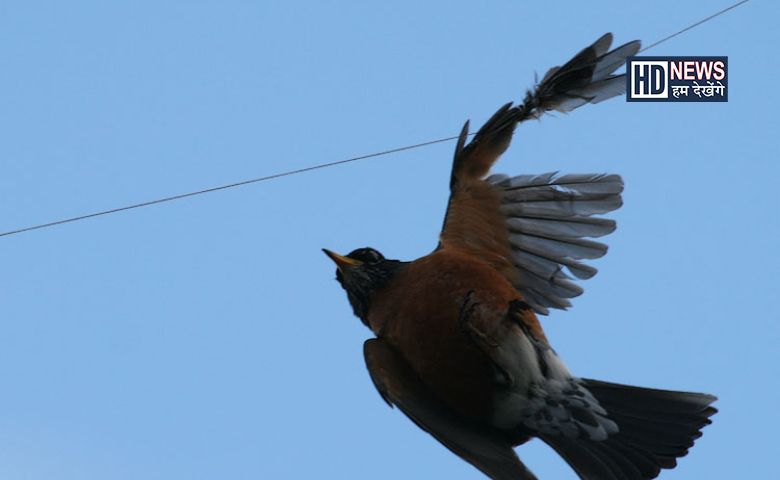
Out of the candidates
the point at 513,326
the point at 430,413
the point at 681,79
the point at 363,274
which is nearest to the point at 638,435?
the point at 513,326

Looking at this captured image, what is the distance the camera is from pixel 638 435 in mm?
5852

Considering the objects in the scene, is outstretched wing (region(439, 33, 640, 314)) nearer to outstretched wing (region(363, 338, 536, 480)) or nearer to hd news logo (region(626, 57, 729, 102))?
outstretched wing (region(363, 338, 536, 480))

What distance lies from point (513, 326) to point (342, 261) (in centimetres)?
104

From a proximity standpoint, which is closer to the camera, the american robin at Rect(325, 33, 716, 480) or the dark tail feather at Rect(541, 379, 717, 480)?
the american robin at Rect(325, 33, 716, 480)

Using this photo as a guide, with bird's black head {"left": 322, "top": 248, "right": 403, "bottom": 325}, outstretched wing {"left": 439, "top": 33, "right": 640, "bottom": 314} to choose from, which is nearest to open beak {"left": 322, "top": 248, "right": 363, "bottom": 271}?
bird's black head {"left": 322, "top": 248, "right": 403, "bottom": 325}

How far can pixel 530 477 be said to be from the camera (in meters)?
5.44

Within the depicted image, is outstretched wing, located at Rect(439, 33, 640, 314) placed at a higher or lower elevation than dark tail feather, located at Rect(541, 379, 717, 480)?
higher

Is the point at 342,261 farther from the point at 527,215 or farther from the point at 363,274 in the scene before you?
the point at 527,215

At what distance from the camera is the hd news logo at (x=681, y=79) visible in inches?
283

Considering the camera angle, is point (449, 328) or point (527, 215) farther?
point (527, 215)

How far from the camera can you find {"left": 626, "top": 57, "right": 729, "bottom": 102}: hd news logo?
283 inches

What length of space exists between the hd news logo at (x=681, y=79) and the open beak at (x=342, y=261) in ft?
5.87

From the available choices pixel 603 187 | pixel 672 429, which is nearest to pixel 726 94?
pixel 603 187

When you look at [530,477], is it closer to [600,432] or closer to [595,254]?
[600,432]
